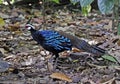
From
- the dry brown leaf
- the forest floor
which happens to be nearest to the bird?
the forest floor

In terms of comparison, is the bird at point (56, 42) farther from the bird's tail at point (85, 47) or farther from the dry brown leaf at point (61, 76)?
the dry brown leaf at point (61, 76)

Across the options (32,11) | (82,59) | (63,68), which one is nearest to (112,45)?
(82,59)

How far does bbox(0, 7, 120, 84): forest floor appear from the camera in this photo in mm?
3586

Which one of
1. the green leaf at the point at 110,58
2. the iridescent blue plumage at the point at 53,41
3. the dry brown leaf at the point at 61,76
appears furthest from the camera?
the green leaf at the point at 110,58

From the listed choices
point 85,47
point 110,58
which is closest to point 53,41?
point 85,47

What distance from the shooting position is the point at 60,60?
4.24 metres

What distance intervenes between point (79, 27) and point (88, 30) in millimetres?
320

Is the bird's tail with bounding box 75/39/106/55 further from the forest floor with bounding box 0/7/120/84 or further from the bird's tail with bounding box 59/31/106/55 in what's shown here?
the forest floor with bounding box 0/7/120/84

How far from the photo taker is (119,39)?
4.80m

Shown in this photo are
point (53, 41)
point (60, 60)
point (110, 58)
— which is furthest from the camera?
point (60, 60)

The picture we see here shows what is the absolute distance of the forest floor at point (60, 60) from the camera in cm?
359

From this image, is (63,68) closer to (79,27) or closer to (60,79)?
(60,79)

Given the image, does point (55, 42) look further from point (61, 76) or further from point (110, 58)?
point (110, 58)

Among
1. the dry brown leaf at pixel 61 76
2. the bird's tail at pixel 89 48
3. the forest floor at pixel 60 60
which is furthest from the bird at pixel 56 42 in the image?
the dry brown leaf at pixel 61 76
